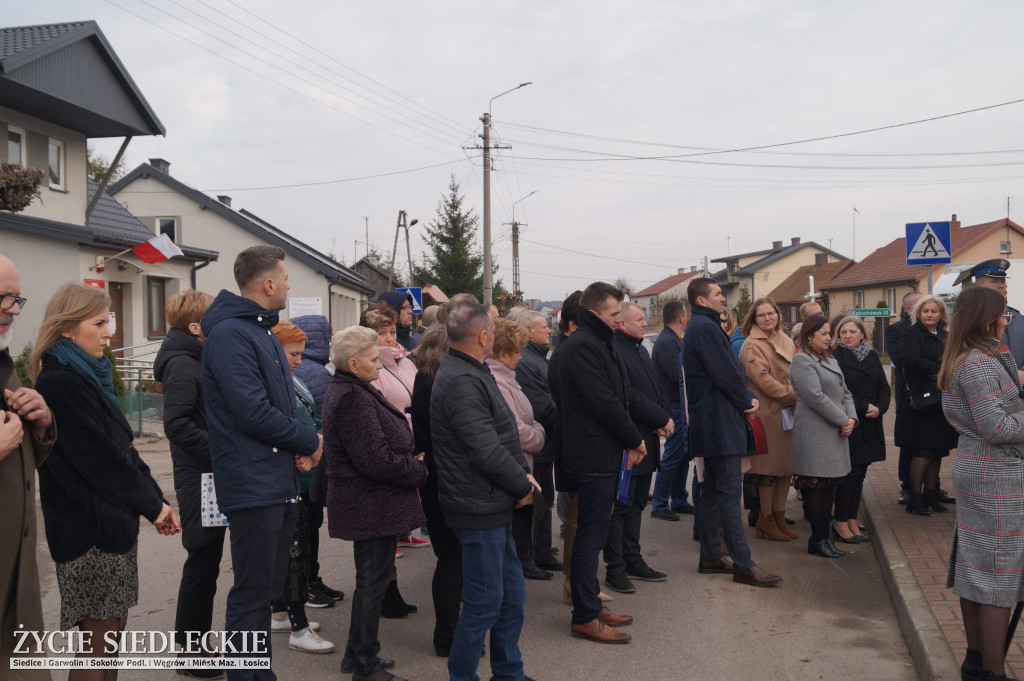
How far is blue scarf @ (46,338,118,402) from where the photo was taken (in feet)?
11.9

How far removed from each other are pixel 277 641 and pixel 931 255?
961 cm

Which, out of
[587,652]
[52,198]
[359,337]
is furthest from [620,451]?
[52,198]

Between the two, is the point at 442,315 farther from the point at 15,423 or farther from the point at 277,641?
the point at 15,423

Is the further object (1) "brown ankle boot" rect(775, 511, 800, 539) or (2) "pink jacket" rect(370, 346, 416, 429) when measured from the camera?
(1) "brown ankle boot" rect(775, 511, 800, 539)

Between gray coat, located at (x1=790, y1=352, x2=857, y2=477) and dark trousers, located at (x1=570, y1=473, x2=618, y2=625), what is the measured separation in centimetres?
252

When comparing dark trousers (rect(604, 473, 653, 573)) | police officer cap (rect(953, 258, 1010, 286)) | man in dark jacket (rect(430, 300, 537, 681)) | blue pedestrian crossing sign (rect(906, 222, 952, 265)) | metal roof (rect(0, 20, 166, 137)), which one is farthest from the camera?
metal roof (rect(0, 20, 166, 137))

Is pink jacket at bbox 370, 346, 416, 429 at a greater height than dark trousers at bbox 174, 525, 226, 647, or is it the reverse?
pink jacket at bbox 370, 346, 416, 429

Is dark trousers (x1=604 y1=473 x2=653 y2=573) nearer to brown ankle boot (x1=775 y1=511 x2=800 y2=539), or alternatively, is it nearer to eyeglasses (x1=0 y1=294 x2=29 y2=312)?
brown ankle boot (x1=775 y1=511 x2=800 y2=539)

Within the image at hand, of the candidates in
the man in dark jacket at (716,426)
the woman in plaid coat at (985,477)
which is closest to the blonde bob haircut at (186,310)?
the man in dark jacket at (716,426)

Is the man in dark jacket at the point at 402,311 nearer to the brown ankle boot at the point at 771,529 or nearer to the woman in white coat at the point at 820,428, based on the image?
the woman in white coat at the point at 820,428

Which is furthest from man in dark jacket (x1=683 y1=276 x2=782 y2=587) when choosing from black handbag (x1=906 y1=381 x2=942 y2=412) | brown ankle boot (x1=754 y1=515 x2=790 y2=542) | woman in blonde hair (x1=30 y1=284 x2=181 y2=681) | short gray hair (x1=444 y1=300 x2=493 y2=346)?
woman in blonde hair (x1=30 y1=284 x2=181 y2=681)

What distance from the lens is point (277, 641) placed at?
5238 mm

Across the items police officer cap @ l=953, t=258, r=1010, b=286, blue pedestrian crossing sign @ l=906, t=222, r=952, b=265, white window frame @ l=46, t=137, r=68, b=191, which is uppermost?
white window frame @ l=46, t=137, r=68, b=191

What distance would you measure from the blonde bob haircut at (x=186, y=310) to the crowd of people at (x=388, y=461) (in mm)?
17
